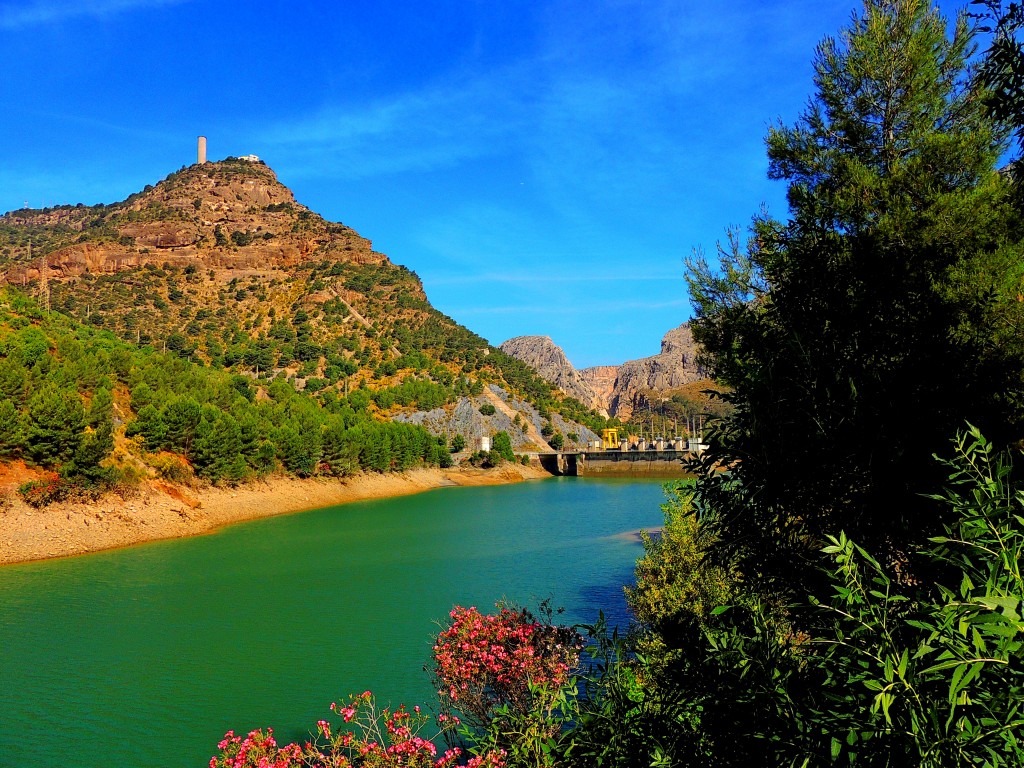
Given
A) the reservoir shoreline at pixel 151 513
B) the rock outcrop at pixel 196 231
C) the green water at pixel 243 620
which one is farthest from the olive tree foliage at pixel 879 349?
the rock outcrop at pixel 196 231

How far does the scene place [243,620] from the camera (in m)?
22.4

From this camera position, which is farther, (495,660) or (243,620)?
(243,620)

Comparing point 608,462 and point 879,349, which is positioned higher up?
point 879,349

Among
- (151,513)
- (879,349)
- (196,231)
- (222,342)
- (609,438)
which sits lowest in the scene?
(151,513)

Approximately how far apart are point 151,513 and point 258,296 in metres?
79.8

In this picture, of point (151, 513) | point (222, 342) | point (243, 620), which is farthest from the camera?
point (222, 342)

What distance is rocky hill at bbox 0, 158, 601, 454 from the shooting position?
93.4 meters

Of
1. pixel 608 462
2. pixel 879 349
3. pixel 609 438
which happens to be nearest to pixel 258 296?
pixel 609 438

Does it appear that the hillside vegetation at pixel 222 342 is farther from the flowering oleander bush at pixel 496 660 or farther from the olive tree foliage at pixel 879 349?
the olive tree foliage at pixel 879 349

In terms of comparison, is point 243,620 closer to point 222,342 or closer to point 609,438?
point 222,342

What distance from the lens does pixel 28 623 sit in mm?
21906

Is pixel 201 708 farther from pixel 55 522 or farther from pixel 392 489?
pixel 392 489

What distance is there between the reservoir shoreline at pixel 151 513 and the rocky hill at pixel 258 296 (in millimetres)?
23385

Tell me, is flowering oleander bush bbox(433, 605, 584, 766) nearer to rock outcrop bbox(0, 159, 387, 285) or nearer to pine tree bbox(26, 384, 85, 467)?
pine tree bbox(26, 384, 85, 467)
